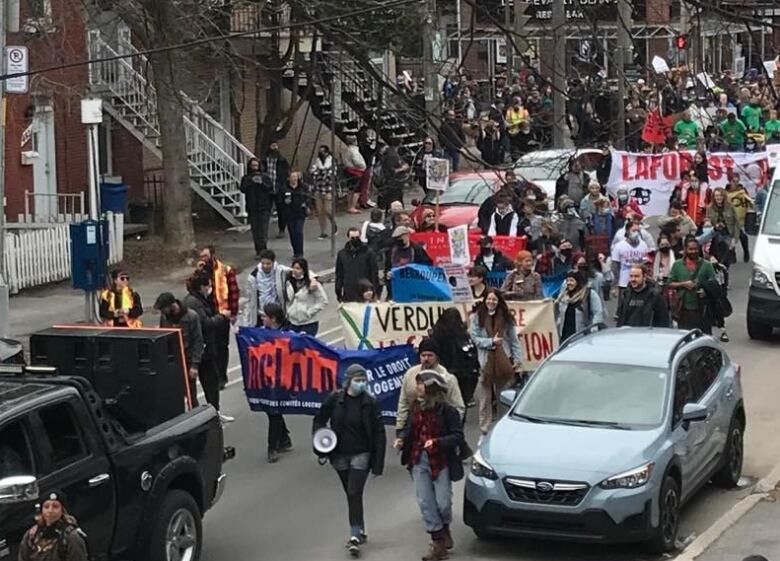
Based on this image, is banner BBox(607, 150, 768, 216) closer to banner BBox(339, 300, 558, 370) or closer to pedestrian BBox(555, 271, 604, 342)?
pedestrian BBox(555, 271, 604, 342)

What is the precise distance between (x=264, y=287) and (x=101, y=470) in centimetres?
736

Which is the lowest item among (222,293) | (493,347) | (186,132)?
(493,347)

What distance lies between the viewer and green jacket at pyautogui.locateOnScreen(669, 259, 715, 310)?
63.0ft

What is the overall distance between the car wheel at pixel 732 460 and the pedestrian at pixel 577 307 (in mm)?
3701

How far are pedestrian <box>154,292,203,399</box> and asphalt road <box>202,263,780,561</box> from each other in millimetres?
1007

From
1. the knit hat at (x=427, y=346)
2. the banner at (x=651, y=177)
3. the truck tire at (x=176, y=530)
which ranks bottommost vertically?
the truck tire at (x=176, y=530)

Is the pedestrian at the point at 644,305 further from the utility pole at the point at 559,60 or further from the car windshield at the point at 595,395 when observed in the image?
the car windshield at the point at 595,395

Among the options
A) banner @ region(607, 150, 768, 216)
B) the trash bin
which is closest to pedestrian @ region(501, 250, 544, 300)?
banner @ region(607, 150, 768, 216)

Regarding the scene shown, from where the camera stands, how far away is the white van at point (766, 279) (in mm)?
20562

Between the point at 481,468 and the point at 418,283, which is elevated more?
the point at 418,283

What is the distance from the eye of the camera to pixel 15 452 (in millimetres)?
9828

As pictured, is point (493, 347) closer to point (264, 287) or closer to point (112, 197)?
point (264, 287)

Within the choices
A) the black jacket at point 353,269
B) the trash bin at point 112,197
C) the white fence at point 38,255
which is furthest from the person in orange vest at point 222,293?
the trash bin at point 112,197

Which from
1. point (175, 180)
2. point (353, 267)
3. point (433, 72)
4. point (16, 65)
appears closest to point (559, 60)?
point (433, 72)
